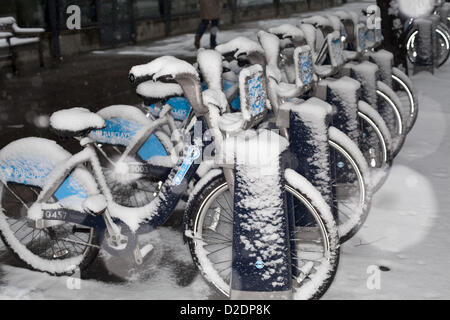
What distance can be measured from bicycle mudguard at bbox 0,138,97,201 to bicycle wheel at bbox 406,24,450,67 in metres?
8.48

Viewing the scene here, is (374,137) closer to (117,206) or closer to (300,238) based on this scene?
(300,238)

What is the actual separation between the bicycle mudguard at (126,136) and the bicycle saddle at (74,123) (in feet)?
3.14

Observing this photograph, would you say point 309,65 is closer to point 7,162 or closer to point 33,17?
point 7,162

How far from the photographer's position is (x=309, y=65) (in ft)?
14.0

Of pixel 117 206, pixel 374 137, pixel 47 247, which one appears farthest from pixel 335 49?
pixel 47 247

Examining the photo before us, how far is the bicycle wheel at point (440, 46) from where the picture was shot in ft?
36.4

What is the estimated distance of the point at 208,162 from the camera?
12.3 feet

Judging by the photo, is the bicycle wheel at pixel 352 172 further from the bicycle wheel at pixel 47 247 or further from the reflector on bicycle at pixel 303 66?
the bicycle wheel at pixel 47 247

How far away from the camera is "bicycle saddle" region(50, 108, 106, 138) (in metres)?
3.64

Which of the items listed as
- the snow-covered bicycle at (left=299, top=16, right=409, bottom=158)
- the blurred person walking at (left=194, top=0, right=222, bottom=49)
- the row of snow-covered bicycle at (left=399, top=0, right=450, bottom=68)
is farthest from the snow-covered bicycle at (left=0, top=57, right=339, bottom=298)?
the blurred person walking at (left=194, top=0, right=222, bottom=49)

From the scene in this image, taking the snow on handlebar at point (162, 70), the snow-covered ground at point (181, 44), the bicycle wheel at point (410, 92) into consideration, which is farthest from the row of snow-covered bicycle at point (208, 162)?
the snow-covered ground at point (181, 44)

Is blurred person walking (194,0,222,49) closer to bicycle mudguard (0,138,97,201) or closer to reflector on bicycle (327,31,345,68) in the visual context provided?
reflector on bicycle (327,31,345,68)
